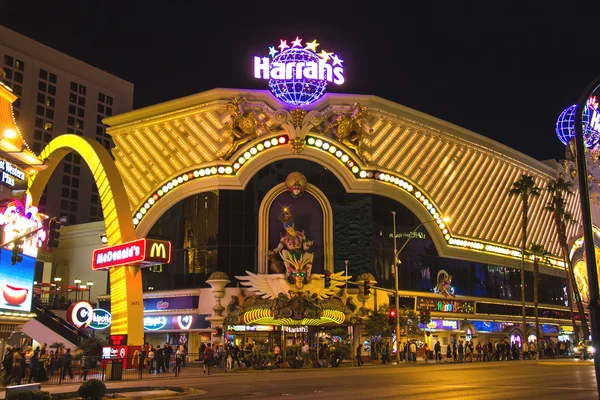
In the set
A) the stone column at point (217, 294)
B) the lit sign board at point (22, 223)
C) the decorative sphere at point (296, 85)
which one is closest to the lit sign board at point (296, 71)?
the decorative sphere at point (296, 85)

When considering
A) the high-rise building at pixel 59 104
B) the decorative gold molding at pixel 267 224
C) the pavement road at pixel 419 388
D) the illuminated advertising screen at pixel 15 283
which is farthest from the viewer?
the high-rise building at pixel 59 104

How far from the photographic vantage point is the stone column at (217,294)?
160 feet

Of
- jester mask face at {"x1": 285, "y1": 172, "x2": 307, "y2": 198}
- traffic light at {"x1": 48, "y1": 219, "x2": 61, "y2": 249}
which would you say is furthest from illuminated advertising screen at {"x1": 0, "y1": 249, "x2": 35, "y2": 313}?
jester mask face at {"x1": 285, "y1": 172, "x2": 307, "y2": 198}

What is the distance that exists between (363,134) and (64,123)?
69167 mm

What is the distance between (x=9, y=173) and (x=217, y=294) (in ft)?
76.5

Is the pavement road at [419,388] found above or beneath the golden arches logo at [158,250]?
beneath

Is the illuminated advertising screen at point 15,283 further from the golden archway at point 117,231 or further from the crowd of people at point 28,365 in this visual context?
the golden archway at point 117,231

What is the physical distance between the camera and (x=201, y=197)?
177 ft

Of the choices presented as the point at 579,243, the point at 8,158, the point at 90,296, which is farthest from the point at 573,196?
the point at 8,158

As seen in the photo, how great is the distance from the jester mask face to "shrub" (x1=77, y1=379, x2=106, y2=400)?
34236 mm

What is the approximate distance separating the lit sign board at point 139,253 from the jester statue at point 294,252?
1716cm

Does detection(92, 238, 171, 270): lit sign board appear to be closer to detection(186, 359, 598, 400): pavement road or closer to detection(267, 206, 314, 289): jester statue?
detection(186, 359, 598, 400): pavement road

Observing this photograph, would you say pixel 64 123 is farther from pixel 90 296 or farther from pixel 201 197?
→ pixel 201 197

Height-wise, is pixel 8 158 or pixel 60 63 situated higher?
pixel 60 63
